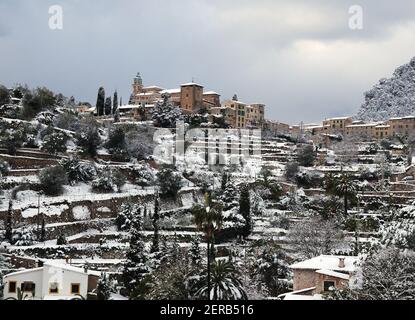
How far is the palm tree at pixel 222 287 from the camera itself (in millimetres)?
11070

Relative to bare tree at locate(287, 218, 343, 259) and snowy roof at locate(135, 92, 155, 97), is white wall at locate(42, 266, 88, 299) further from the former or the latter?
snowy roof at locate(135, 92, 155, 97)

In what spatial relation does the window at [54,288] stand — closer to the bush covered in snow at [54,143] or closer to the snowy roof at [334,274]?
the snowy roof at [334,274]

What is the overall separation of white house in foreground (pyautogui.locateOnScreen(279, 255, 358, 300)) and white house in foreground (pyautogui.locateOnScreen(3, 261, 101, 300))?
17.9 ft

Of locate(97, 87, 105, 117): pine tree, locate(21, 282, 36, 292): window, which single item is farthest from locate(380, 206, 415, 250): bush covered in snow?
locate(97, 87, 105, 117): pine tree

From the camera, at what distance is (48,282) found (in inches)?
645

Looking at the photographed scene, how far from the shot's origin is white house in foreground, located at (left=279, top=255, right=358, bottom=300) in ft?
49.4

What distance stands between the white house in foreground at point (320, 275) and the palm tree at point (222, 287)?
308 centimetres

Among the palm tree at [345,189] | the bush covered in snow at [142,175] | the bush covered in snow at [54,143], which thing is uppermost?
the bush covered in snow at [54,143]

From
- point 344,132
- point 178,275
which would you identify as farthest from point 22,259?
point 344,132

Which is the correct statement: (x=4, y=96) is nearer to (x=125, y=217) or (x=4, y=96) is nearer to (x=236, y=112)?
(x=125, y=217)

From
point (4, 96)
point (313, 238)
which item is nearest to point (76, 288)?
point (313, 238)

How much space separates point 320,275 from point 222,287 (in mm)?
4550

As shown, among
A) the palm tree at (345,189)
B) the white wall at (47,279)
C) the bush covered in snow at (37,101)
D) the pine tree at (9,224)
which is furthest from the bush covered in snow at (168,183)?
the white wall at (47,279)
